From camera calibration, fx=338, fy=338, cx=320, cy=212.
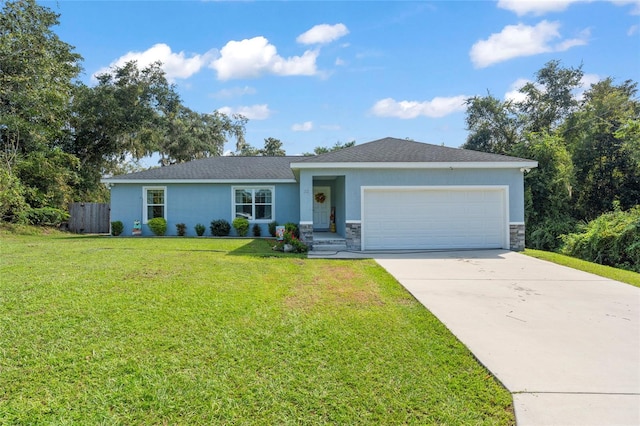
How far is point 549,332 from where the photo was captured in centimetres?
385

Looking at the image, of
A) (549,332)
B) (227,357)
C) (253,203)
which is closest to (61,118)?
(253,203)

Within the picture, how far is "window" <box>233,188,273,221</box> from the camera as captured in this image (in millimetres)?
14539

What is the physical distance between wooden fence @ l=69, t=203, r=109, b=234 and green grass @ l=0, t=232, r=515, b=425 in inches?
535

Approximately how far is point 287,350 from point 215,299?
1884 millimetres

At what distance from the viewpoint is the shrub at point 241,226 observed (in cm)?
1395

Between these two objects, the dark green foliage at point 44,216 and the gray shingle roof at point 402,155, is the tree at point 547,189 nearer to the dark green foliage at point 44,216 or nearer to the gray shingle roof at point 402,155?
the gray shingle roof at point 402,155

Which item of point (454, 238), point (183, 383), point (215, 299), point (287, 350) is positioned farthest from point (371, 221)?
point (183, 383)

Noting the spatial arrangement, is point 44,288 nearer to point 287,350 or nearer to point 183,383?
point 183,383

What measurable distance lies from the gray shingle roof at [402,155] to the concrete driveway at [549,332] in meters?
4.19

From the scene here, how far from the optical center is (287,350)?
3301 millimetres

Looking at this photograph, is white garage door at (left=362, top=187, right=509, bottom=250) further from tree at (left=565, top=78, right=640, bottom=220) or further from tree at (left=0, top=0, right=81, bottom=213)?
tree at (left=0, top=0, right=81, bottom=213)

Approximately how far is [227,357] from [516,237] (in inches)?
409

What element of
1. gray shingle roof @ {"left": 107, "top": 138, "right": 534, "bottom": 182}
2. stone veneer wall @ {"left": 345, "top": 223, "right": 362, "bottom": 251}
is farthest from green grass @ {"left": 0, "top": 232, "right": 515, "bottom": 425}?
gray shingle roof @ {"left": 107, "top": 138, "right": 534, "bottom": 182}

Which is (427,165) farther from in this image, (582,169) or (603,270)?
(582,169)
